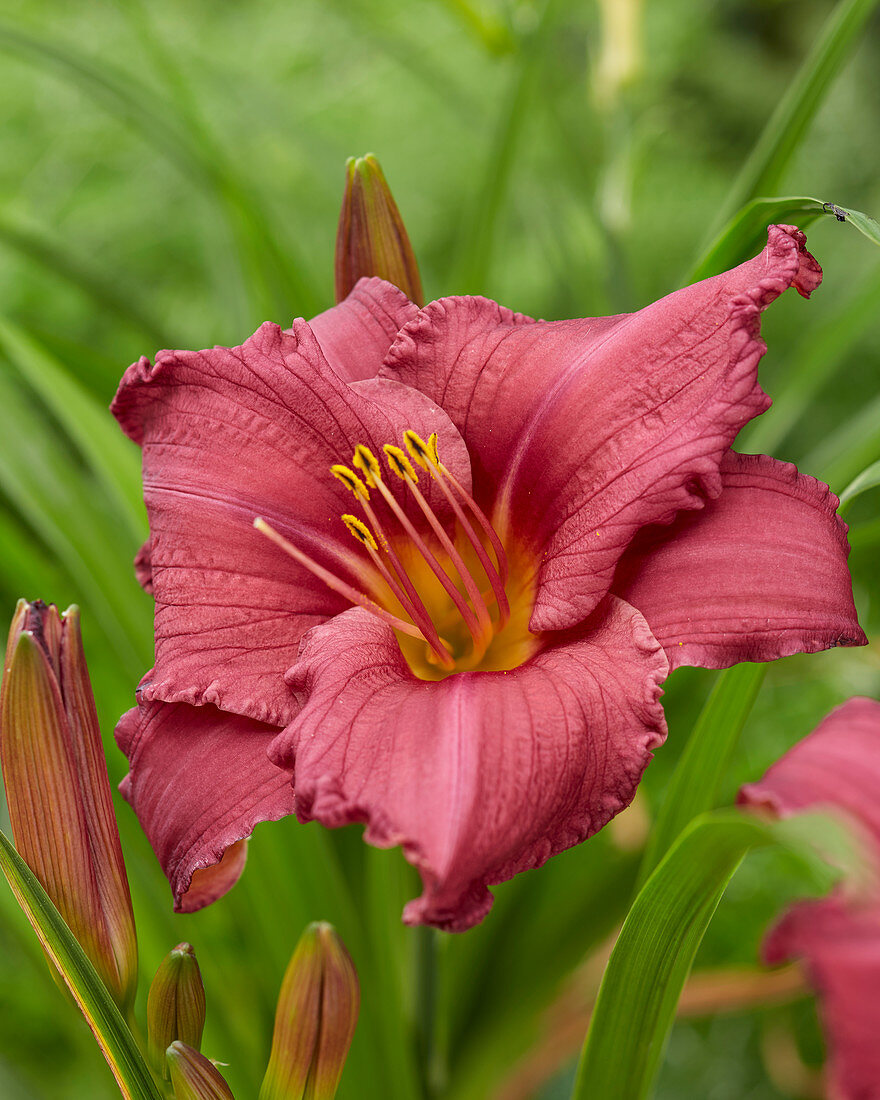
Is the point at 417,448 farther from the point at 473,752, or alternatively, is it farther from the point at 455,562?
the point at 473,752

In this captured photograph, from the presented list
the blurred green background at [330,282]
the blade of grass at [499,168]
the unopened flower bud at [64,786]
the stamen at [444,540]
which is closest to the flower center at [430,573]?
the stamen at [444,540]

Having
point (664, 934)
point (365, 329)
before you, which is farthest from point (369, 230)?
point (664, 934)

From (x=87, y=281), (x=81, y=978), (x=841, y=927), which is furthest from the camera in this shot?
(x=87, y=281)

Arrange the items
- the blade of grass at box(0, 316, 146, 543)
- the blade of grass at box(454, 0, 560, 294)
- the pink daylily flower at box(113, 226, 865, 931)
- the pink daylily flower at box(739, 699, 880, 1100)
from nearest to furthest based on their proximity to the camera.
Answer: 1. the pink daylily flower at box(739, 699, 880, 1100)
2. the pink daylily flower at box(113, 226, 865, 931)
3. the blade of grass at box(0, 316, 146, 543)
4. the blade of grass at box(454, 0, 560, 294)

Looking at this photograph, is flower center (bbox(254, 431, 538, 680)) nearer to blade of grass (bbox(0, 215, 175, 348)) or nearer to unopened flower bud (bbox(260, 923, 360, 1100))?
unopened flower bud (bbox(260, 923, 360, 1100))

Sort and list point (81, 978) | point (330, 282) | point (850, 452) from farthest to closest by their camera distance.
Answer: point (330, 282) → point (850, 452) → point (81, 978)

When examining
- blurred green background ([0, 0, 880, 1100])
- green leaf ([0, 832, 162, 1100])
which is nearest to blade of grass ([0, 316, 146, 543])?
blurred green background ([0, 0, 880, 1100])
